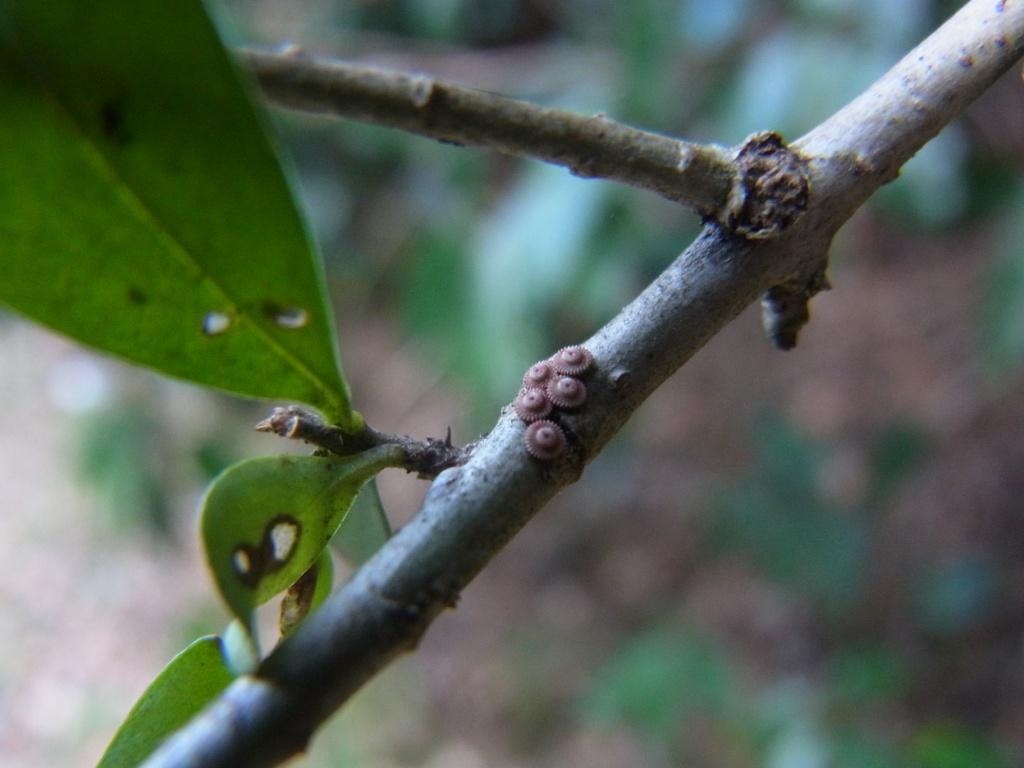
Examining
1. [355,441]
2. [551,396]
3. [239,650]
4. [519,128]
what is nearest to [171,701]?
[239,650]

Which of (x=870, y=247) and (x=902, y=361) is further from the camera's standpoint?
(x=870, y=247)

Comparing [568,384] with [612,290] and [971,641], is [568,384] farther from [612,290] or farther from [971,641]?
[971,641]

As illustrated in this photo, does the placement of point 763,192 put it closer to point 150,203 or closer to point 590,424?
point 590,424

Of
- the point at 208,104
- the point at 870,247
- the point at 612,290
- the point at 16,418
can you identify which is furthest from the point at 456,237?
the point at 16,418

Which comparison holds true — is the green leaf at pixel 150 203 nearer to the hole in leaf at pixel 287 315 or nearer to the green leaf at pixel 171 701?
the hole in leaf at pixel 287 315

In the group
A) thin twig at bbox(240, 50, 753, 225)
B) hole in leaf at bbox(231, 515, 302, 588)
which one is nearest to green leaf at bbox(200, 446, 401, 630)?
hole in leaf at bbox(231, 515, 302, 588)

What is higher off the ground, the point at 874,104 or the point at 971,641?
the point at 971,641
